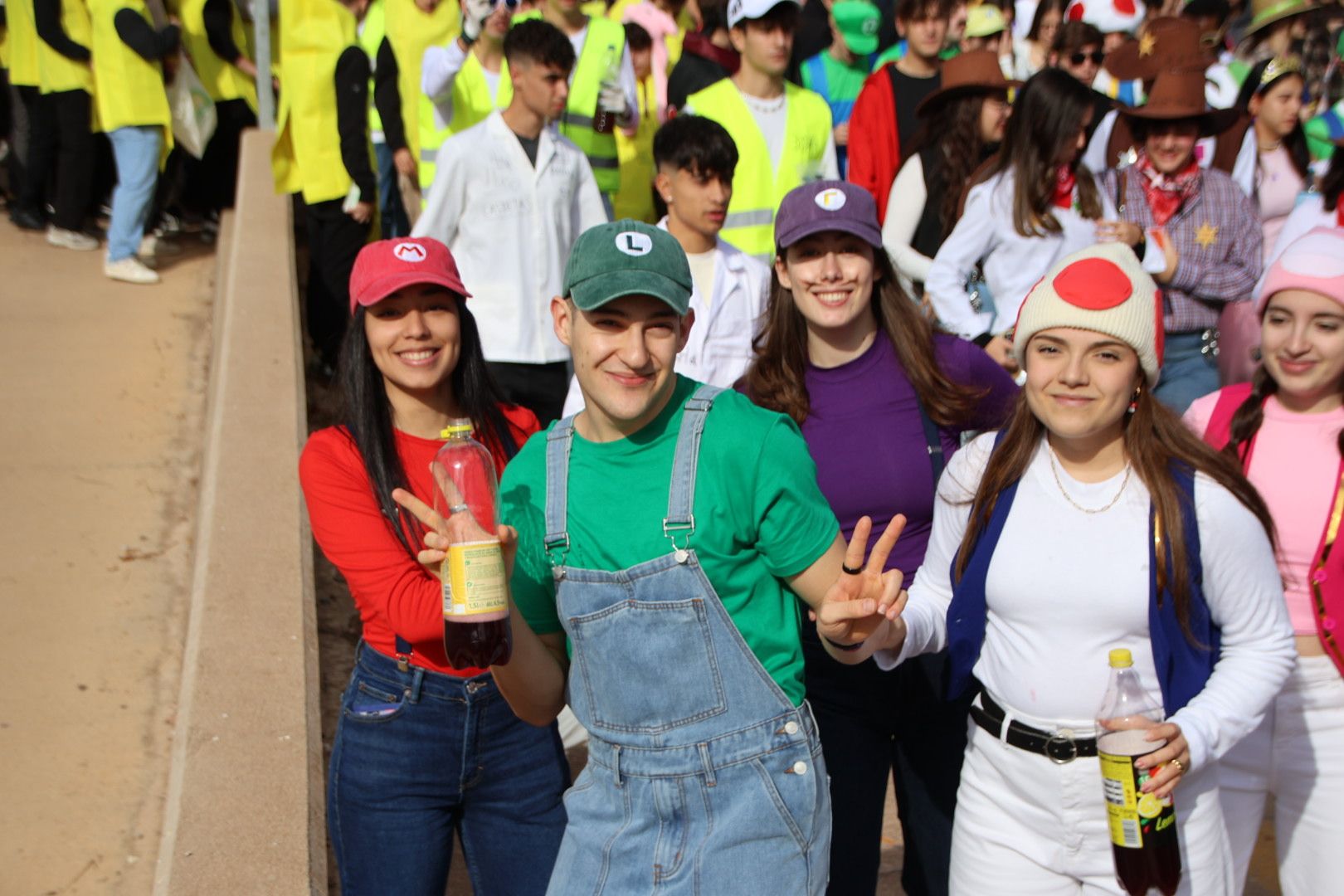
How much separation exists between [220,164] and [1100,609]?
881 centimetres

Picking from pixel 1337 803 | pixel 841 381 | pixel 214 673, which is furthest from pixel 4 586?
pixel 1337 803

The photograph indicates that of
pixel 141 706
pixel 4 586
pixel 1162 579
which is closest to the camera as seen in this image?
pixel 1162 579

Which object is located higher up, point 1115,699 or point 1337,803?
point 1115,699

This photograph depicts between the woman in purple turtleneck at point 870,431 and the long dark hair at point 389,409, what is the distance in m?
0.79

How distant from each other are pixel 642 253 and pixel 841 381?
1242 millimetres

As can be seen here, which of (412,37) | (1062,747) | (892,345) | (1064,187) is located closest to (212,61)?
(412,37)

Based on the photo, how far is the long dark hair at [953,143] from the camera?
→ 6.39 meters

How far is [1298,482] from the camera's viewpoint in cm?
370

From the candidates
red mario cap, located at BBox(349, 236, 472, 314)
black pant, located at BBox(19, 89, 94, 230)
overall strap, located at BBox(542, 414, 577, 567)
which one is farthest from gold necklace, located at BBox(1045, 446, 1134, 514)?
black pant, located at BBox(19, 89, 94, 230)

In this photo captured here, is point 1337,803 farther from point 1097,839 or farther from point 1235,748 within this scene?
point 1097,839

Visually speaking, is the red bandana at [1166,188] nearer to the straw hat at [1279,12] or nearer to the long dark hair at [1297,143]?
the long dark hair at [1297,143]

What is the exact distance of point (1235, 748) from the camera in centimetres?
362

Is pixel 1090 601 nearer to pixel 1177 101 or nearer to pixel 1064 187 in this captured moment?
pixel 1064 187

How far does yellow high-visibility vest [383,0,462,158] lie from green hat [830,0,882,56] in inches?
98.6
